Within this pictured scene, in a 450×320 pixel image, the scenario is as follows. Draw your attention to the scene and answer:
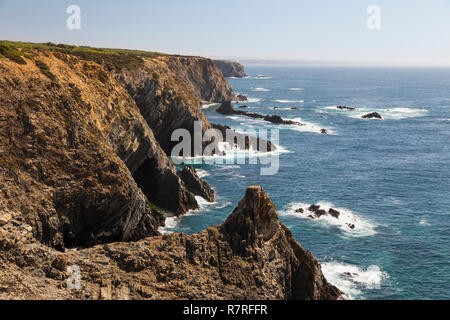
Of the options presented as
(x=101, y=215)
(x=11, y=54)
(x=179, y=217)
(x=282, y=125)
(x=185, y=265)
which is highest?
(x=11, y=54)

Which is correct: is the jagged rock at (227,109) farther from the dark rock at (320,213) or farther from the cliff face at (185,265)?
the cliff face at (185,265)

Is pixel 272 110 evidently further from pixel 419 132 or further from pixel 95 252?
pixel 95 252

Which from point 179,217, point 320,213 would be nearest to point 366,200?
point 320,213

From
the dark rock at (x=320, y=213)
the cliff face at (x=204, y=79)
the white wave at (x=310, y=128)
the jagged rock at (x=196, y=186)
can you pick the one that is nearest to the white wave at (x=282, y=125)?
the white wave at (x=310, y=128)

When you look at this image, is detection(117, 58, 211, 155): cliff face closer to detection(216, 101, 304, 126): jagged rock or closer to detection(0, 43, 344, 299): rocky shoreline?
detection(0, 43, 344, 299): rocky shoreline

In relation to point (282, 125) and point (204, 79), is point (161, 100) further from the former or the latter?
point (204, 79)

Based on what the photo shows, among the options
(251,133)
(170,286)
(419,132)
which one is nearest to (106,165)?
(170,286)

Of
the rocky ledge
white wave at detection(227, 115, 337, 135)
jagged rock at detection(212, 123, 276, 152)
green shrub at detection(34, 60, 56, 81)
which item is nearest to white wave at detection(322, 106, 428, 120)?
white wave at detection(227, 115, 337, 135)
